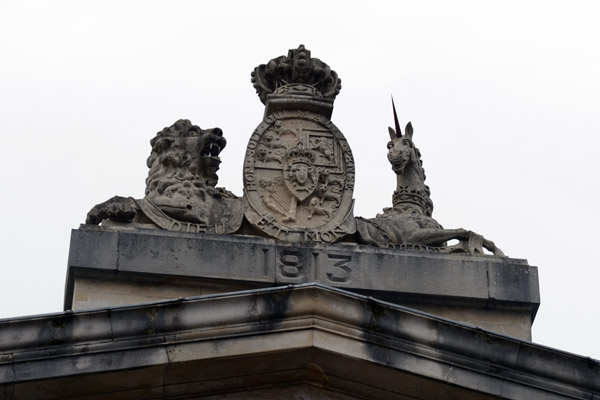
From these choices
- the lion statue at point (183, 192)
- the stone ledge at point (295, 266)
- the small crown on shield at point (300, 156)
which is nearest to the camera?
the stone ledge at point (295, 266)

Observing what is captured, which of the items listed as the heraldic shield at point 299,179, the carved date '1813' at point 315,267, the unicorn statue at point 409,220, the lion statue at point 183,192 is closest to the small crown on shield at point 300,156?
the heraldic shield at point 299,179

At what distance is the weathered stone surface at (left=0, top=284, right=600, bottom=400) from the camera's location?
17.1m

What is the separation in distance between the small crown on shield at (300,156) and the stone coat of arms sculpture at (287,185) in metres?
0.01


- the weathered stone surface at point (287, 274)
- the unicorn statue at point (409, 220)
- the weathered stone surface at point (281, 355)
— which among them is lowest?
the weathered stone surface at point (281, 355)

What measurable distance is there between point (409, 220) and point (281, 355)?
16.6 ft

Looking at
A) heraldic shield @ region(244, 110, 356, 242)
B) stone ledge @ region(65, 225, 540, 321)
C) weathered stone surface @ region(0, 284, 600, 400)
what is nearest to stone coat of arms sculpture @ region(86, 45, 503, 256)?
heraldic shield @ region(244, 110, 356, 242)

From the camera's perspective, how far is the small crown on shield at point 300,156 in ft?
71.1

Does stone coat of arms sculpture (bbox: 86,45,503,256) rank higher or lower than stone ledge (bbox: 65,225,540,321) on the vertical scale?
higher

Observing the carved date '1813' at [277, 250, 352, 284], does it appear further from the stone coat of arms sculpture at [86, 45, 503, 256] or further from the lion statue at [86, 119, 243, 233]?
the lion statue at [86, 119, 243, 233]

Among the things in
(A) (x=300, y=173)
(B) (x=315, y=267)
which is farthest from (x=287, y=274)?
(A) (x=300, y=173)

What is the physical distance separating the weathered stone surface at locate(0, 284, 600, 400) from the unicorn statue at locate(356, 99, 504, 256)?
378cm

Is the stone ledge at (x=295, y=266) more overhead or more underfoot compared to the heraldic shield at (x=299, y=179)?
more underfoot

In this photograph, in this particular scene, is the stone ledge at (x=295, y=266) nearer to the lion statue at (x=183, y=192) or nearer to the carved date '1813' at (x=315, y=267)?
the carved date '1813' at (x=315, y=267)

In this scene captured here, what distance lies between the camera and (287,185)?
2144cm
